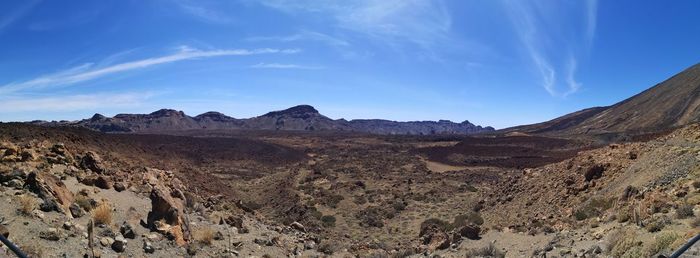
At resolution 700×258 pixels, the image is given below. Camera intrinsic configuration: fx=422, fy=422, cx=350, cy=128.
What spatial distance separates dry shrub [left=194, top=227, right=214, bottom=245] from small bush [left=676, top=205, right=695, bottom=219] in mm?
12309

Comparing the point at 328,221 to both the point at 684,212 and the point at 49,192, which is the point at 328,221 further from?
the point at 684,212

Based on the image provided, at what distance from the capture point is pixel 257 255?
13.4 m

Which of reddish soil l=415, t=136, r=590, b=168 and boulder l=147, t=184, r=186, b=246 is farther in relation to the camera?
reddish soil l=415, t=136, r=590, b=168

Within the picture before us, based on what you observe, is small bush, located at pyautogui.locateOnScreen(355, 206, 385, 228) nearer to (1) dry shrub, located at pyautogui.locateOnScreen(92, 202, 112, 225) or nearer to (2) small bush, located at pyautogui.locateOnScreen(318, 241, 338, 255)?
(2) small bush, located at pyautogui.locateOnScreen(318, 241, 338, 255)

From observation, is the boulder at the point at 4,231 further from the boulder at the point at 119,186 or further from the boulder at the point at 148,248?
the boulder at the point at 119,186

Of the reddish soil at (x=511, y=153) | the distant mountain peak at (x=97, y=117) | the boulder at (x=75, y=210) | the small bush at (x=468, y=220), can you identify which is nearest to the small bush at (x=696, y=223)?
the small bush at (x=468, y=220)

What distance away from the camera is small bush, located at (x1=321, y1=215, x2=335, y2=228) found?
2288 cm

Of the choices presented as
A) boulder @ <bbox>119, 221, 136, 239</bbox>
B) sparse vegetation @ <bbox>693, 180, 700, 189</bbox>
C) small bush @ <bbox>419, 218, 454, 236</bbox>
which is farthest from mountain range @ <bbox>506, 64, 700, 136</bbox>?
boulder @ <bbox>119, 221, 136, 239</bbox>

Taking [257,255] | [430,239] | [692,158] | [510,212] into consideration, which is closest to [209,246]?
[257,255]

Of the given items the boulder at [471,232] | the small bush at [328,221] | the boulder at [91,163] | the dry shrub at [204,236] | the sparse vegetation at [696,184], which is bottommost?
the small bush at [328,221]

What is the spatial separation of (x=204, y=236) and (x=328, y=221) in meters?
11.3

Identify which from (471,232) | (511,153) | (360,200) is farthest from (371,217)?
(511,153)

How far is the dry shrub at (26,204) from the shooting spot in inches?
358

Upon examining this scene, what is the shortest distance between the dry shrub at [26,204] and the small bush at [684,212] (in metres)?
14.6
